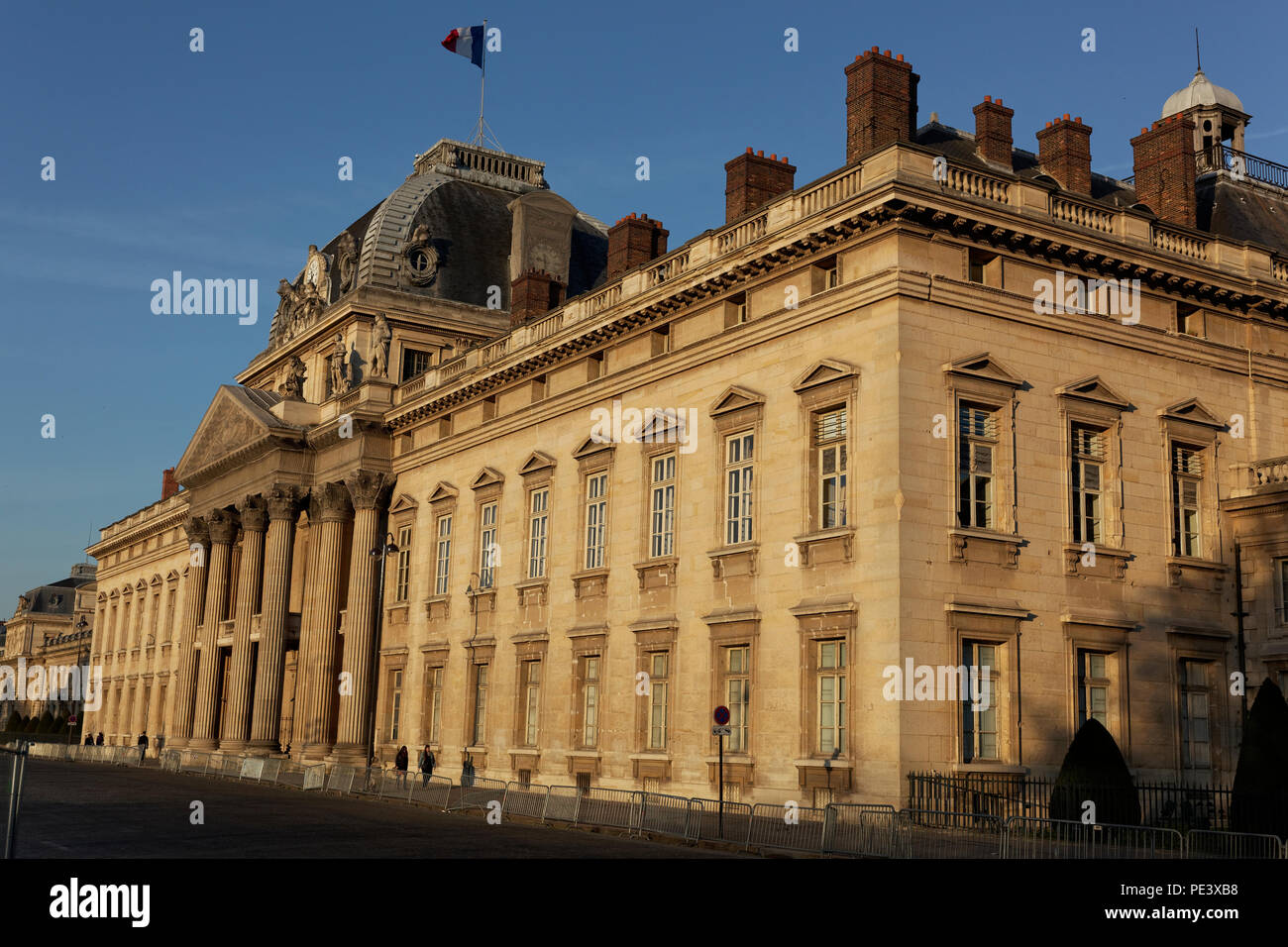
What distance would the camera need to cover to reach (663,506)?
34719 millimetres

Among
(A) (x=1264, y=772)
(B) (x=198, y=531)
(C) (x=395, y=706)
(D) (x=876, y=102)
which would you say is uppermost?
(D) (x=876, y=102)

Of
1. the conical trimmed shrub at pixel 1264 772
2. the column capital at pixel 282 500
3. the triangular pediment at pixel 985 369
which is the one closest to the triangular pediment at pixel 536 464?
the triangular pediment at pixel 985 369

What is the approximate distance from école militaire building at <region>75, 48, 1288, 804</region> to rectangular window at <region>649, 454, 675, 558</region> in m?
0.08

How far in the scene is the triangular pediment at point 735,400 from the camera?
3144cm

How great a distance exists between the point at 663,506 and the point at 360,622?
17089mm

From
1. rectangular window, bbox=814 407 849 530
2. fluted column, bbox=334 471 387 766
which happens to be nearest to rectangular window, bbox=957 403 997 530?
rectangular window, bbox=814 407 849 530

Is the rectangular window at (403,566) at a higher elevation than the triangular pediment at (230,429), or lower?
lower

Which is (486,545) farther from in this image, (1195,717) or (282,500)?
(1195,717)

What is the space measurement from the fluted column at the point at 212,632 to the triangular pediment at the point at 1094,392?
3844 cm

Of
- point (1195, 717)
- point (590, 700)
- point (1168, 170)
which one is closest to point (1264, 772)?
point (1195, 717)

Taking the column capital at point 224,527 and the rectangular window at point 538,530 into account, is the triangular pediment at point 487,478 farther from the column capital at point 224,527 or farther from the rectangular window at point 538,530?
the column capital at point 224,527

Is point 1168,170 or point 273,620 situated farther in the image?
point 273,620

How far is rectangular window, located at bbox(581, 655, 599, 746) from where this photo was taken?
36.3 meters
